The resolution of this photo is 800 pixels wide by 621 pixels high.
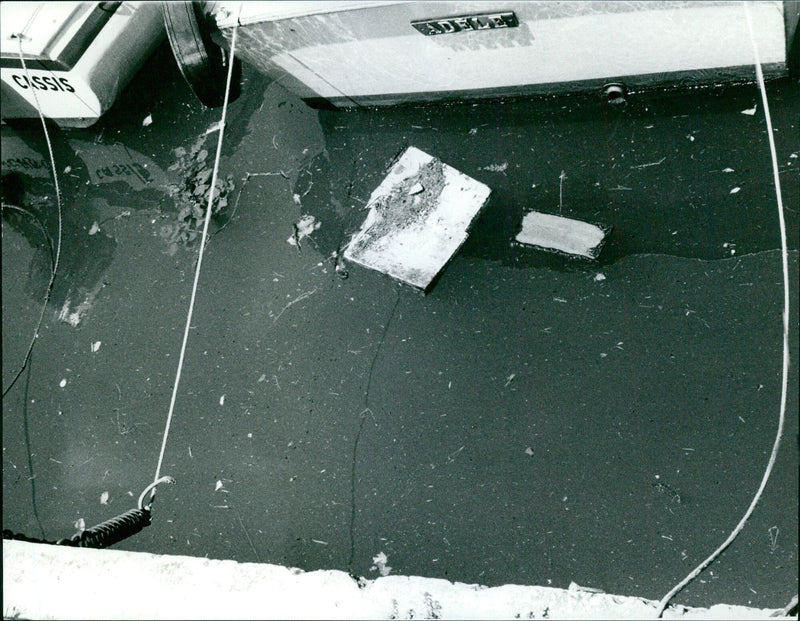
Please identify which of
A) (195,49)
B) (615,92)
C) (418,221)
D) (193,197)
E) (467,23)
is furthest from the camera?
(193,197)

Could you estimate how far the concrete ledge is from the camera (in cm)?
257

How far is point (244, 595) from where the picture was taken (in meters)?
2.66

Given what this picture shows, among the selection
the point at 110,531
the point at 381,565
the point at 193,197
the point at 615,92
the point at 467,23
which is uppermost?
the point at 467,23

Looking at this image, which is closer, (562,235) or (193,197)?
(562,235)

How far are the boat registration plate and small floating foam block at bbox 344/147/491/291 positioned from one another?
82 cm

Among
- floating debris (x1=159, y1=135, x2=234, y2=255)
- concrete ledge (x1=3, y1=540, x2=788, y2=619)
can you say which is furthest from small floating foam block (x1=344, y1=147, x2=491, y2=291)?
concrete ledge (x1=3, y1=540, x2=788, y2=619)

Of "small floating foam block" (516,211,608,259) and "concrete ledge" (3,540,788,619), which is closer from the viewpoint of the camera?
"concrete ledge" (3,540,788,619)

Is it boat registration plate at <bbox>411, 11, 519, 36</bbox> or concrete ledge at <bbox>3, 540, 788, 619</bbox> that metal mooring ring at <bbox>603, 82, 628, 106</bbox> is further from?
concrete ledge at <bbox>3, 540, 788, 619</bbox>

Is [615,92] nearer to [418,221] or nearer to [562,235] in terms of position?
[562,235]

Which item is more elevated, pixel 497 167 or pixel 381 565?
pixel 497 167

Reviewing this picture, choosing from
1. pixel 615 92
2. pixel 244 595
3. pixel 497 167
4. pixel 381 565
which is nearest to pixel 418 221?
pixel 497 167

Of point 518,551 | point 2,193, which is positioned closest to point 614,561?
point 518,551

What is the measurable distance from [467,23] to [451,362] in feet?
5.55

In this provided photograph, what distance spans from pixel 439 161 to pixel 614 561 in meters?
2.31
